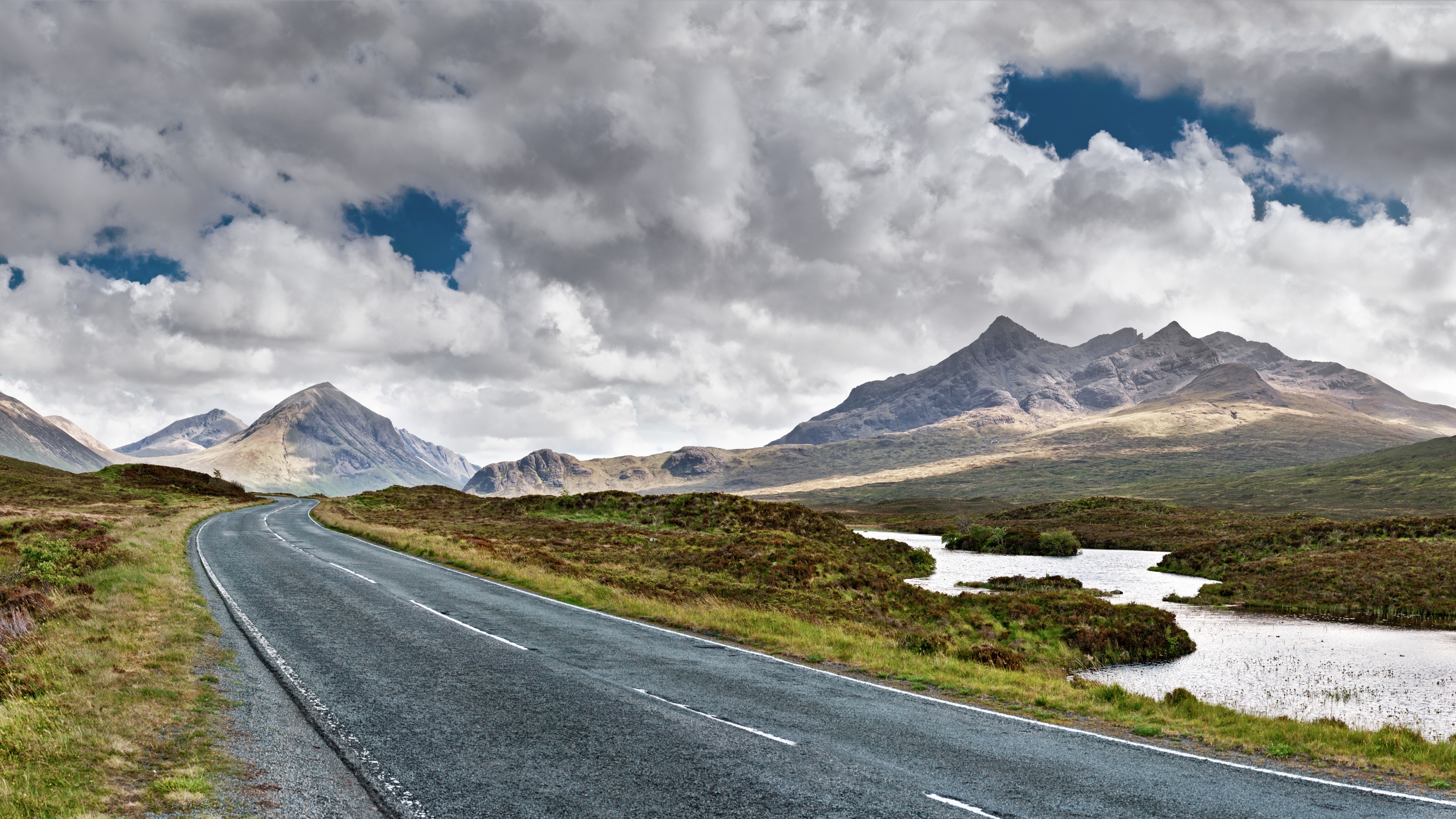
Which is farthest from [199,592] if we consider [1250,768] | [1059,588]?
[1059,588]

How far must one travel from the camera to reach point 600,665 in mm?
16094

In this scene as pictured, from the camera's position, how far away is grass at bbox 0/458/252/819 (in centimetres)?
833

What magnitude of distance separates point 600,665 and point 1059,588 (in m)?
36.7

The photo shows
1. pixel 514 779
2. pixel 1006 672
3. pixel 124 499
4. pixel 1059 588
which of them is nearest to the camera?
pixel 514 779

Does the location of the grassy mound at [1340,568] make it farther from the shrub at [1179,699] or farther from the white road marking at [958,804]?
the white road marking at [958,804]

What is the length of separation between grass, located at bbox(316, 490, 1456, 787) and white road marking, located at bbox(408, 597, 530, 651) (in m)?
5.42

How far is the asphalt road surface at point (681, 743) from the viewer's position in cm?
898

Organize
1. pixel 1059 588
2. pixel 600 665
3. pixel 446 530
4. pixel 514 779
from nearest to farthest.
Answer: pixel 514 779 < pixel 600 665 < pixel 1059 588 < pixel 446 530

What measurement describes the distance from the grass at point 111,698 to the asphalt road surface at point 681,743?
1692 mm

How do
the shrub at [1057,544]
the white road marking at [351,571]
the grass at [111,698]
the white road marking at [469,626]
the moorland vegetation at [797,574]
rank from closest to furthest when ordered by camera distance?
the grass at [111,698], the white road marking at [469,626], the moorland vegetation at [797,574], the white road marking at [351,571], the shrub at [1057,544]

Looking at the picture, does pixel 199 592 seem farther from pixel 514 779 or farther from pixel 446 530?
pixel 446 530

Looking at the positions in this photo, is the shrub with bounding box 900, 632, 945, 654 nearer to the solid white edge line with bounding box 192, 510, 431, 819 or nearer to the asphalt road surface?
the asphalt road surface

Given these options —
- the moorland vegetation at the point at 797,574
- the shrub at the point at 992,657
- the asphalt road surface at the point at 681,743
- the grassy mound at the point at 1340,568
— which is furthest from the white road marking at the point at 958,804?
the grassy mound at the point at 1340,568

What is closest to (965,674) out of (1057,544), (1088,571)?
(1088,571)
